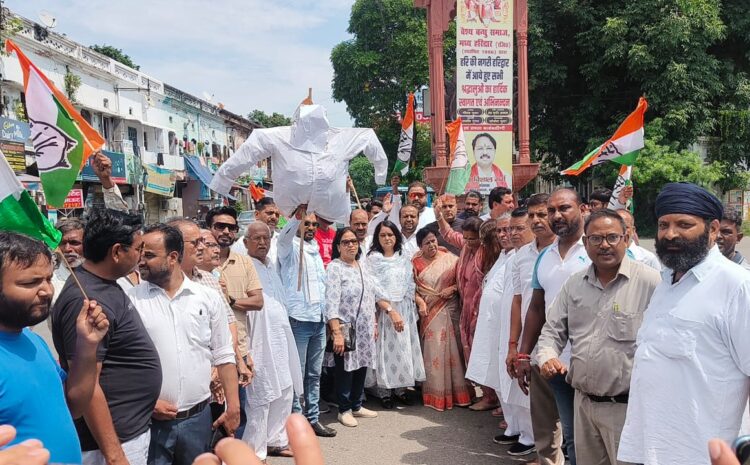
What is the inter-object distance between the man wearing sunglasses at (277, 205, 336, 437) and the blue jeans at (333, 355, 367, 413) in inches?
11.2

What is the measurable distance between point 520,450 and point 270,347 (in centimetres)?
204

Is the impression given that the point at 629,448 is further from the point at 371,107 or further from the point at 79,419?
the point at 371,107

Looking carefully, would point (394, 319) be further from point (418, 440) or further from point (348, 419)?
point (418, 440)

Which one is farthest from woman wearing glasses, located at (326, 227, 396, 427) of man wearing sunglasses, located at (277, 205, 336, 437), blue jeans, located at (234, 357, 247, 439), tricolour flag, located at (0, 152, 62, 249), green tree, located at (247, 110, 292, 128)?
green tree, located at (247, 110, 292, 128)

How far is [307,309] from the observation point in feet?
17.0

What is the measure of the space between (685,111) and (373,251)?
601 inches

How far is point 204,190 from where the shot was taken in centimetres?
3209

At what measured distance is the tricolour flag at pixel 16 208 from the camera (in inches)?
95.7

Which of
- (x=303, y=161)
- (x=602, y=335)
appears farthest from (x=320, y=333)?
(x=602, y=335)

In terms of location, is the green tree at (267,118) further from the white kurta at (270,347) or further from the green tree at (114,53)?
A: the white kurta at (270,347)

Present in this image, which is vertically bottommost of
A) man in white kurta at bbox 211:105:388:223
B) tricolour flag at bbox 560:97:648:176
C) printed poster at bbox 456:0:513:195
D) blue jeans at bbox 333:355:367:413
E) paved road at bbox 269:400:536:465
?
paved road at bbox 269:400:536:465

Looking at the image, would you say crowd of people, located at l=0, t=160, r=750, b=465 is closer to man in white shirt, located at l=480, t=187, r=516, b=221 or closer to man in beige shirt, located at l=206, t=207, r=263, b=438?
man in beige shirt, located at l=206, t=207, r=263, b=438

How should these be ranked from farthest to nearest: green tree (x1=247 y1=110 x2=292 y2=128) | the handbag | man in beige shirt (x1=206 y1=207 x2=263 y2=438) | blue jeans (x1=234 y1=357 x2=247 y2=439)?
green tree (x1=247 y1=110 x2=292 y2=128) < the handbag < blue jeans (x1=234 y1=357 x2=247 y2=439) < man in beige shirt (x1=206 y1=207 x2=263 y2=438)

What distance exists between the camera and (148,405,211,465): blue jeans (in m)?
2.88
